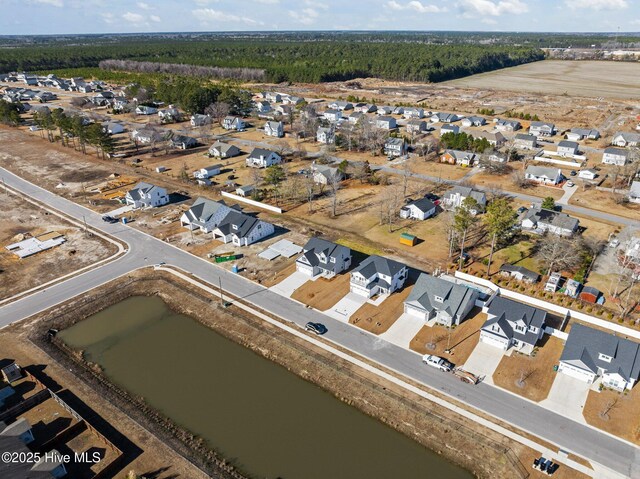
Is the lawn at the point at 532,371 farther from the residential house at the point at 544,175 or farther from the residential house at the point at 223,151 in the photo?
the residential house at the point at 223,151

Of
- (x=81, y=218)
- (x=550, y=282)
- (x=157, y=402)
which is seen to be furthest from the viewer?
(x=81, y=218)

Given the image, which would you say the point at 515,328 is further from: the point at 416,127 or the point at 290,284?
the point at 416,127

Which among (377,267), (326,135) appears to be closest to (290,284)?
(377,267)

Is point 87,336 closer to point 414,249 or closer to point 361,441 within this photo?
point 361,441

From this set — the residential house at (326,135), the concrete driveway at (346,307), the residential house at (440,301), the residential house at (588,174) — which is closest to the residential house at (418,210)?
the residential house at (440,301)

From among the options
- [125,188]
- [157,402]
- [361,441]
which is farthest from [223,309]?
[125,188]

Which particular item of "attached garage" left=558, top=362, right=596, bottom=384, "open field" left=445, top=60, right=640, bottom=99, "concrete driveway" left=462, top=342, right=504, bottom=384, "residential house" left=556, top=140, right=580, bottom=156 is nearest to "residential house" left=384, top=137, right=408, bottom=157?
"residential house" left=556, top=140, right=580, bottom=156

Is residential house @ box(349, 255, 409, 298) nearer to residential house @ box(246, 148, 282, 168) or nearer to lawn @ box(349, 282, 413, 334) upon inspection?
lawn @ box(349, 282, 413, 334)

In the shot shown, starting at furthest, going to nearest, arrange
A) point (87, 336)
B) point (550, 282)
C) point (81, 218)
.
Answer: point (81, 218), point (550, 282), point (87, 336)

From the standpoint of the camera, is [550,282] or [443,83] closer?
[550,282]
